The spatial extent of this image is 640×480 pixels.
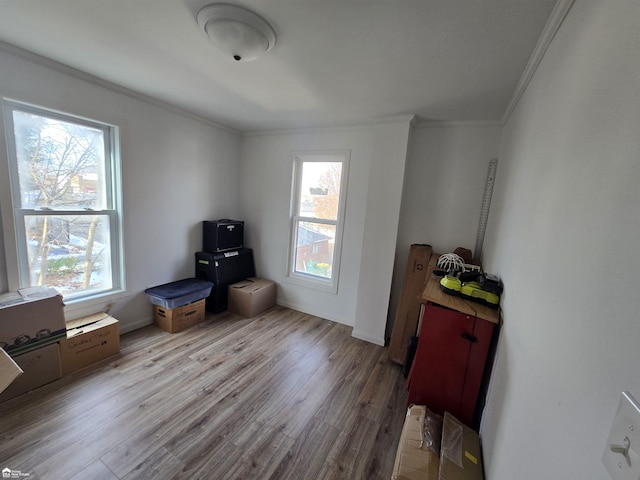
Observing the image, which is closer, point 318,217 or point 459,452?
point 459,452

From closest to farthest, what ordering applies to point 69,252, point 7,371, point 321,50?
point 7,371 → point 321,50 → point 69,252

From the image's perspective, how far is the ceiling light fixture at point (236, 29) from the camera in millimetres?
1232

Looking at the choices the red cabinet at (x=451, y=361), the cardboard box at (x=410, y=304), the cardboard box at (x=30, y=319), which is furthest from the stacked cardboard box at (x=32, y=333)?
the cardboard box at (x=410, y=304)

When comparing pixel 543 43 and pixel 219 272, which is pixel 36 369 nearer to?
pixel 219 272

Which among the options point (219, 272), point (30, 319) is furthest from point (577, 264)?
point (219, 272)

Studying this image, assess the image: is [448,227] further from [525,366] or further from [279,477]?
[279,477]

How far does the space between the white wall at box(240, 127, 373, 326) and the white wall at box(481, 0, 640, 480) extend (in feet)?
5.89

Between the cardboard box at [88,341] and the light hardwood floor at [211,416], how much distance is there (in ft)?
0.33

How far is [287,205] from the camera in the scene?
11.1 ft

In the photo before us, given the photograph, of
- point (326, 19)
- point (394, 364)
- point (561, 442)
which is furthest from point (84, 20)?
point (394, 364)

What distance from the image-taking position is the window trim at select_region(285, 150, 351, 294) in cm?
302

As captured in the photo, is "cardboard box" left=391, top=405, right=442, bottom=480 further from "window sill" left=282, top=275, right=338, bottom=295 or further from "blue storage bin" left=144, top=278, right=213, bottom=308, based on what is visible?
"blue storage bin" left=144, top=278, right=213, bottom=308

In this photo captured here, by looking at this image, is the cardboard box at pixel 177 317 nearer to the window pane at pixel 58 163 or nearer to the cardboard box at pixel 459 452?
the window pane at pixel 58 163

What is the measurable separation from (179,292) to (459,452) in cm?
268
